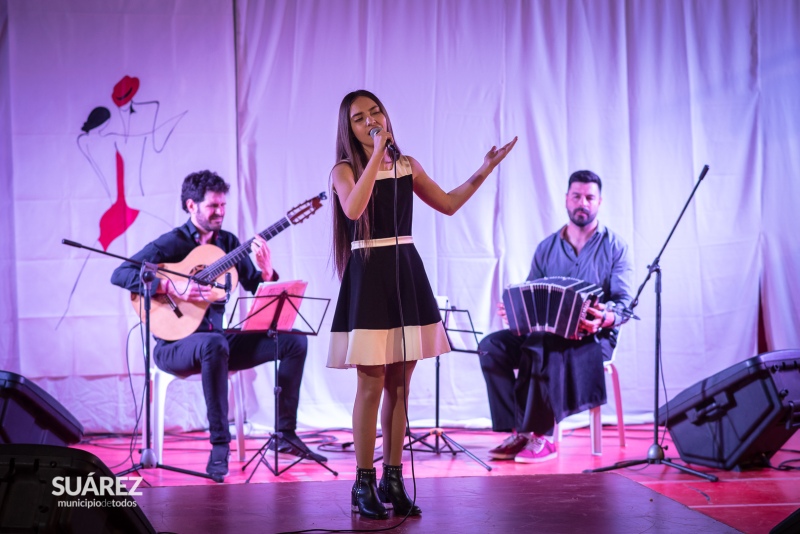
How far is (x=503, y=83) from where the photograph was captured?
562 cm

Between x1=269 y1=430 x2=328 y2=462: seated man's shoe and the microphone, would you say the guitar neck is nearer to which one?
x1=269 y1=430 x2=328 y2=462: seated man's shoe

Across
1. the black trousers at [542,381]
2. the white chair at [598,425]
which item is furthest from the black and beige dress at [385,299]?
the white chair at [598,425]

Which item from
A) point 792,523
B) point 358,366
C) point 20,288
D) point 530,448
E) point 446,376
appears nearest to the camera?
point 792,523

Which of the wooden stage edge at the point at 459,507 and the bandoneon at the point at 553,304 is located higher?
the bandoneon at the point at 553,304

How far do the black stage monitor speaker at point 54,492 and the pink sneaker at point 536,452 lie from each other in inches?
108

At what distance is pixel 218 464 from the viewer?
404 cm

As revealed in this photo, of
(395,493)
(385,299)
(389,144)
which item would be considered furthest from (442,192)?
(395,493)

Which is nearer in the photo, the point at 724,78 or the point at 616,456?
the point at 616,456

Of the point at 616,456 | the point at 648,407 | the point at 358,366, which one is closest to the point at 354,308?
the point at 358,366

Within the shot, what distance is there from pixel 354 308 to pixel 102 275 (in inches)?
A: 121

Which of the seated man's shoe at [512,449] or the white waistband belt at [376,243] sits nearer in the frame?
the white waistband belt at [376,243]

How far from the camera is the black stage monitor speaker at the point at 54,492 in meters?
1.92

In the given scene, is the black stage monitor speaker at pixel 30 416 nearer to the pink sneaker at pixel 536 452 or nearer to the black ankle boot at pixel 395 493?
the black ankle boot at pixel 395 493

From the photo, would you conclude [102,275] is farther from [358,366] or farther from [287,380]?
[358,366]
